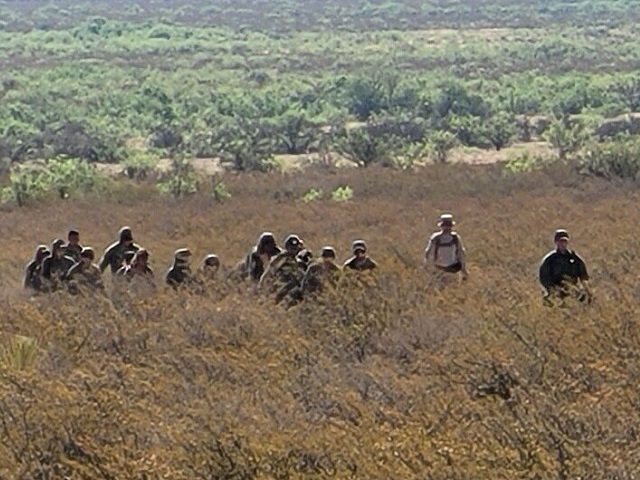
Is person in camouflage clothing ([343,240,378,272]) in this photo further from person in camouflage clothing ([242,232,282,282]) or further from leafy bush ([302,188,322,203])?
leafy bush ([302,188,322,203])

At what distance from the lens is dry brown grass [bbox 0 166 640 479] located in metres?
8.76

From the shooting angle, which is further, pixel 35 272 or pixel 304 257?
pixel 35 272

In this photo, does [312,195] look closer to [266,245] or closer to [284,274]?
[266,245]

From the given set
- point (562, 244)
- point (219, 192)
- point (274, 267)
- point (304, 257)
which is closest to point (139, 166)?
point (219, 192)

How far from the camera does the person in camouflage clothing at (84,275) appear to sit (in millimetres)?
15092

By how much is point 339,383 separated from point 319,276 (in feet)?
11.8

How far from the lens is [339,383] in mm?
10961

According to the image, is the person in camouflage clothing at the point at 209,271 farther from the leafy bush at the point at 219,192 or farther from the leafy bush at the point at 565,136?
the leafy bush at the point at 565,136

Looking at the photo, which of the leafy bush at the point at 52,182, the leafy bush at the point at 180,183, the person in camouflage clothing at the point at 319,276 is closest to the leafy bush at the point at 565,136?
the leafy bush at the point at 180,183

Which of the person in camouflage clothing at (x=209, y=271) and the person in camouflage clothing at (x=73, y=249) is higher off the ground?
the person in camouflage clothing at (x=73, y=249)

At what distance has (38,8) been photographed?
11900cm

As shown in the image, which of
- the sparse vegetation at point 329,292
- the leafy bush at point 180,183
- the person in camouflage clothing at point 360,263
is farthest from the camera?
the leafy bush at point 180,183

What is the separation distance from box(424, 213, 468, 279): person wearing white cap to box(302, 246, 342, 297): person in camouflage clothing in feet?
4.74

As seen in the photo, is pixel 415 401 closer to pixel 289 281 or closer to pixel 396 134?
pixel 289 281
